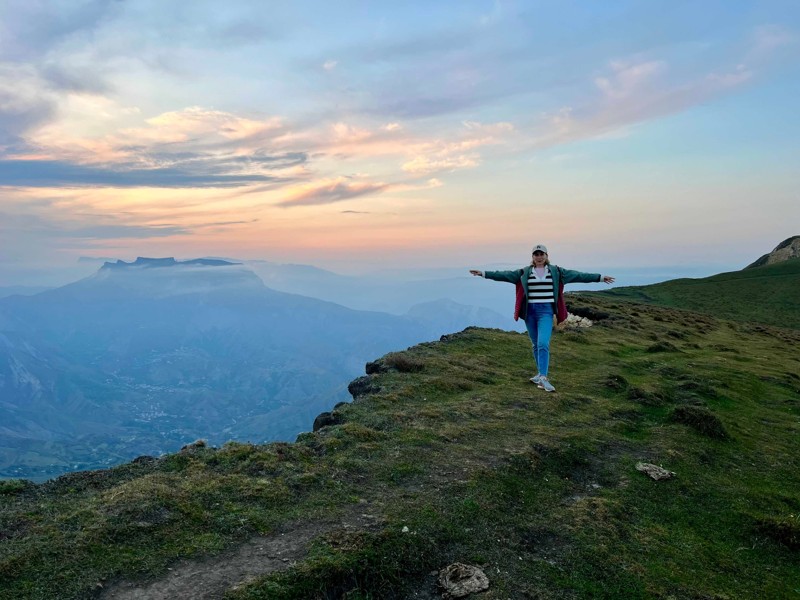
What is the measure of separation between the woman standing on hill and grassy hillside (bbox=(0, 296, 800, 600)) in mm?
2643

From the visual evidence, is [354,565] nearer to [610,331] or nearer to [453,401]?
[453,401]

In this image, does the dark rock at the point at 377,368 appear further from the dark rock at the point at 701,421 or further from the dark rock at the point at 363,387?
the dark rock at the point at 701,421

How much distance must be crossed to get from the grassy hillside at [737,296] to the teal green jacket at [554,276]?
6545 cm

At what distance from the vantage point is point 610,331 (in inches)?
1497

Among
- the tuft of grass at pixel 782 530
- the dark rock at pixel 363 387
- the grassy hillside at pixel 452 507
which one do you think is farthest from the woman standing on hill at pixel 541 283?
the tuft of grass at pixel 782 530

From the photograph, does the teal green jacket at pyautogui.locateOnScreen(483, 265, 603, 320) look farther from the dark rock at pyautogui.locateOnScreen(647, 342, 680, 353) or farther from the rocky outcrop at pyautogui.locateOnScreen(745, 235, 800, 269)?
the rocky outcrop at pyautogui.locateOnScreen(745, 235, 800, 269)

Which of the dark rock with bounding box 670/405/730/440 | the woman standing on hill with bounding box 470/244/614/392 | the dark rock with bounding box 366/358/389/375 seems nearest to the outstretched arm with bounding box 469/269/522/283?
the woman standing on hill with bounding box 470/244/614/392

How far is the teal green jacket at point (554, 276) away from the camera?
17531 mm

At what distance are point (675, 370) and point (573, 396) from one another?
423 inches

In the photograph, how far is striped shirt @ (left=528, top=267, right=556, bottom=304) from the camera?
17.4 metres

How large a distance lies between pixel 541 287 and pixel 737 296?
288 ft

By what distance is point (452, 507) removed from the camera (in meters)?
9.21

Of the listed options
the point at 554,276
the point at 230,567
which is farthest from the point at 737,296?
the point at 230,567

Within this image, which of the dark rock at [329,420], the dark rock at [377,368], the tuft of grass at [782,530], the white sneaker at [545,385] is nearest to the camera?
the tuft of grass at [782,530]
